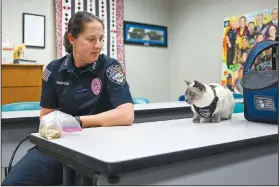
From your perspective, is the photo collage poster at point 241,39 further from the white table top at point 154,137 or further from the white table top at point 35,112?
the white table top at point 154,137

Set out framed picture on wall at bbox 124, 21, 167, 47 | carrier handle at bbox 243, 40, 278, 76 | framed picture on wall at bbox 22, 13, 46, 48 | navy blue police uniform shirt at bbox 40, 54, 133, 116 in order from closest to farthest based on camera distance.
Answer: carrier handle at bbox 243, 40, 278, 76
navy blue police uniform shirt at bbox 40, 54, 133, 116
framed picture on wall at bbox 22, 13, 46, 48
framed picture on wall at bbox 124, 21, 167, 47

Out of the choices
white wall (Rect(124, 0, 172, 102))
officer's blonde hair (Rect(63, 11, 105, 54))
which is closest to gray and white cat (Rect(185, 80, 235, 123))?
officer's blonde hair (Rect(63, 11, 105, 54))

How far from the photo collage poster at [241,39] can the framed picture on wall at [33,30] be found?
2.53 metres

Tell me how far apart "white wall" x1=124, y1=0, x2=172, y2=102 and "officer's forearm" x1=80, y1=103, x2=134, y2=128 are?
141 inches

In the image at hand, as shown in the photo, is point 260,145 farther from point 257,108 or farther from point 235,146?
point 257,108

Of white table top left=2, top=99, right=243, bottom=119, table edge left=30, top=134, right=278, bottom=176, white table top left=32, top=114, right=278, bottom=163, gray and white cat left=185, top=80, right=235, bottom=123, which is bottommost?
table edge left=30, top=134, right=278, bottom=176

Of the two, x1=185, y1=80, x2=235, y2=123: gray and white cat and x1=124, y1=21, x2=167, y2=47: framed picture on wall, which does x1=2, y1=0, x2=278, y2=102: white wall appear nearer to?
x1=124, y1=21, x2=167, y2=47: framed picture on wall

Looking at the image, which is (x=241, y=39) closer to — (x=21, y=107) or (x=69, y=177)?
(x=21, y=107)

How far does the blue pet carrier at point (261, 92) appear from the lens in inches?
49.1

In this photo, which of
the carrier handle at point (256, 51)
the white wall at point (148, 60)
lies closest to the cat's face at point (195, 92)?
the carrier handle at point (256, 51)

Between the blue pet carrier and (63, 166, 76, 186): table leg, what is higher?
the blue pet carrier

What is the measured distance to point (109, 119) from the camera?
1.33 meters

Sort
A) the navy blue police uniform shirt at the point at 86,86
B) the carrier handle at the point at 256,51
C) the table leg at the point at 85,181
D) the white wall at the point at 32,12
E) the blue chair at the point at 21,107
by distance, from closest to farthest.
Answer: the table leg at the point at 85,181
the carrier handle at the point at 256,51
the navy blue police uniform shirt at the point at 86,86
the blue chair at the point at 21,107
the white wall at the point at 32,12

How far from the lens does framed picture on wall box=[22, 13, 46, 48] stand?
399 centimetres
